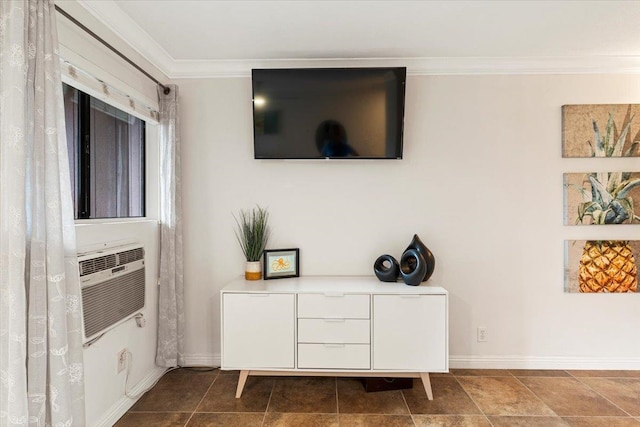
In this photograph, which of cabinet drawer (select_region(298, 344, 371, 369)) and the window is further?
cabinet drawer (select_region(298, 344, 371, 369))

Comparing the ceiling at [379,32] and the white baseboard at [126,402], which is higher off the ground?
the ceiling at [379,32]

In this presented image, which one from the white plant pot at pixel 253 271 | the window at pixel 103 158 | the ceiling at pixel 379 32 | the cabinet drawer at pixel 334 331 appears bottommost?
the cabinet drawer at pixel 334 331

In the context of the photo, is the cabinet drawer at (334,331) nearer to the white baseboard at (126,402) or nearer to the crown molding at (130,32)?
the white baseboard at (126,402)

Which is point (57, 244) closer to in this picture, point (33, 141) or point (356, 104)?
point (33, 141)

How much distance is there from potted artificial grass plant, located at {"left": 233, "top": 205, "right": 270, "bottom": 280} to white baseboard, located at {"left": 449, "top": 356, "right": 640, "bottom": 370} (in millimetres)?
1689

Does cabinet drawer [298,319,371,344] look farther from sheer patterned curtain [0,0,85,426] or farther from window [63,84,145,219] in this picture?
window [63,84,145,219]

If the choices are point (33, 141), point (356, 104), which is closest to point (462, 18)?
point (356, 104)

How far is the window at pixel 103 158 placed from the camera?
1.96 m

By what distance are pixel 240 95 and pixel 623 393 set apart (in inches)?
135

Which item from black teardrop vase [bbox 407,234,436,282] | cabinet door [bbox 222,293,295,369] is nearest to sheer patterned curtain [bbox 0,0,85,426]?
cabinet door [bbox 222,293,295,369]

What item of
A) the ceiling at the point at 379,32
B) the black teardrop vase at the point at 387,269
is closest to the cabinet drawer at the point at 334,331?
the black teardrop vase at the point at 387,269

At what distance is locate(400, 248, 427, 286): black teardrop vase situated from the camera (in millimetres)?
2373

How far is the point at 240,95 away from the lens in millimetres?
2773

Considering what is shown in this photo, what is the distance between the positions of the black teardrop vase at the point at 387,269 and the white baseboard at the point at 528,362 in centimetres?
88
